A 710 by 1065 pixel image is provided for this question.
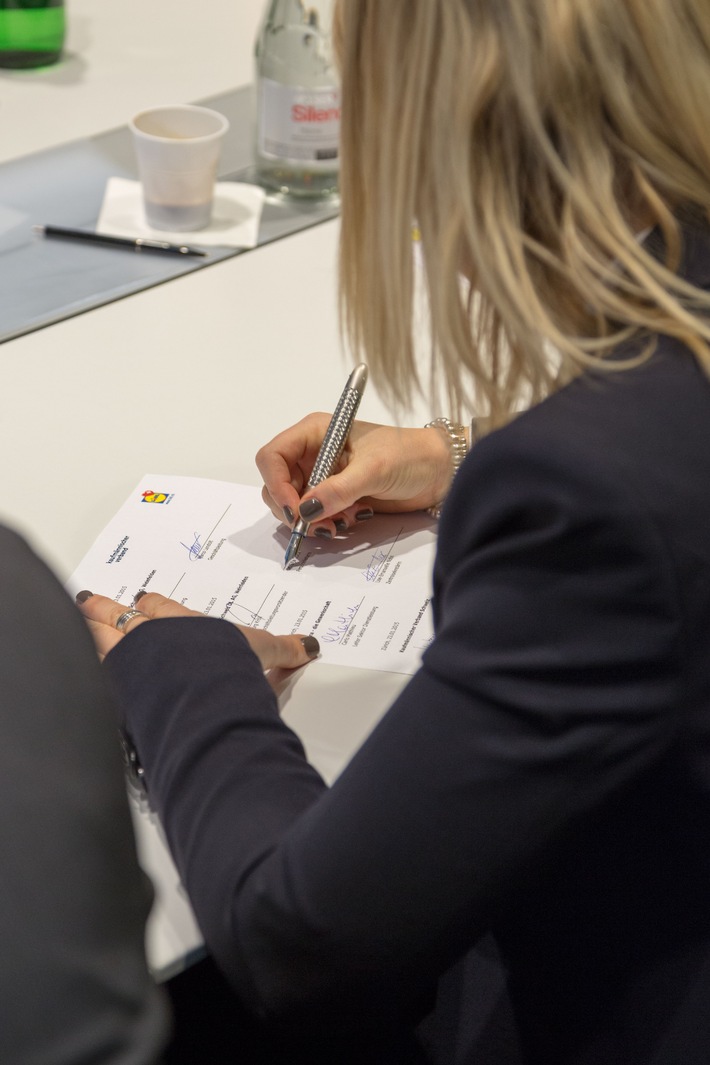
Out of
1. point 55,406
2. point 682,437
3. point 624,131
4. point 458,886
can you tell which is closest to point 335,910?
point 458,886

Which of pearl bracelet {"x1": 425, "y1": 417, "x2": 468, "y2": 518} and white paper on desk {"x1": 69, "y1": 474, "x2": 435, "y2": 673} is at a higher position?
pearl bracelet {"x1": 425, "y1": 417, "x2": 468, "y2": 518}

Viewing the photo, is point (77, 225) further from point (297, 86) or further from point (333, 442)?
point (333, 442)

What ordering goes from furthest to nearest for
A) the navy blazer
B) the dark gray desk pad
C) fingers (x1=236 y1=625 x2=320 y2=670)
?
the dark gray desk pad < fingers (x1=236 y1=625 x2=320 y2=670) < the navy blazer

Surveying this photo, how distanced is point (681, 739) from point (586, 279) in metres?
0.22

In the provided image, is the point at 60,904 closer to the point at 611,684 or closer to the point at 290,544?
the point at 611,684

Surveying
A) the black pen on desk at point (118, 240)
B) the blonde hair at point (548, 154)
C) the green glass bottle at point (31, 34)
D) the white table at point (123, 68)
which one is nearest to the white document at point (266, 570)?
the blonde hair at point (548, 154)

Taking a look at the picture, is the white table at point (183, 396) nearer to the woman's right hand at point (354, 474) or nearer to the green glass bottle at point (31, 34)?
the woman's right hand at point (354, 474)

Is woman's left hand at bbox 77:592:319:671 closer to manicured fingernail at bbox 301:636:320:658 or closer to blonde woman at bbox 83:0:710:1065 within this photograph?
manicured fingernail at bbox 301:636:320:658

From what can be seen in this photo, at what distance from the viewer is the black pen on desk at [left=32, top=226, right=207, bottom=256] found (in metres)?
1.26

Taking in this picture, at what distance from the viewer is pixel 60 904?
0.98ft

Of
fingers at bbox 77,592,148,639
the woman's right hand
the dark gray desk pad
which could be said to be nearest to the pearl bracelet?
the woman's right hand

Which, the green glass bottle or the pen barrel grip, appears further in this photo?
the green glass bottle

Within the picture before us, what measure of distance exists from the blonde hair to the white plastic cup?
2.25 ft
